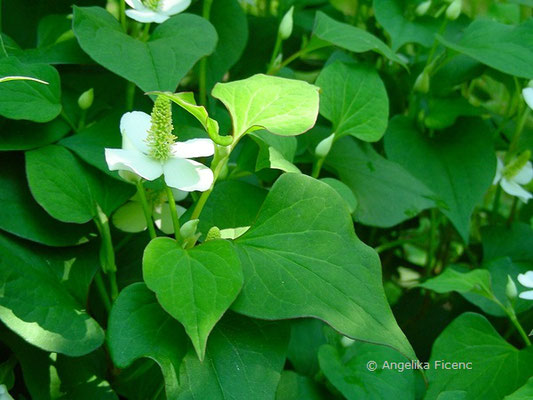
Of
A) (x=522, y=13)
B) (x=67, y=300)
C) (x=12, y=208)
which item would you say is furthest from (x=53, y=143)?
(x=522, y=13)

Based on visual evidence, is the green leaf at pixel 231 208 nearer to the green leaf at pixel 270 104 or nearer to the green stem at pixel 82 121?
the green leaf at pixel 270 104

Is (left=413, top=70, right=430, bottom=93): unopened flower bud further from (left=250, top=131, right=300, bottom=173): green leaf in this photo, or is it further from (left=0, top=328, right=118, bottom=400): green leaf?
(left=0, top=328, right=118, bottom=400): green leaf

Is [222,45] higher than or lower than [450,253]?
Result: higher

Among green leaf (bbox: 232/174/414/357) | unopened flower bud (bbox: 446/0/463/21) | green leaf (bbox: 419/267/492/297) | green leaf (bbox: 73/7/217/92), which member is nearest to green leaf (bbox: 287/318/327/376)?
green leaf (bbox: 419/267/492/297)

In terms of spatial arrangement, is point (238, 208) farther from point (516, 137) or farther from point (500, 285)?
point (516, 137)

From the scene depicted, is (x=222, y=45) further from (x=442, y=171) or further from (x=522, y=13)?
(x=522, y=13)

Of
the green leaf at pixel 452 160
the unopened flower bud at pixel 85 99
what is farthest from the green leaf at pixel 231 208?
the green leaf at pixel 452 160
